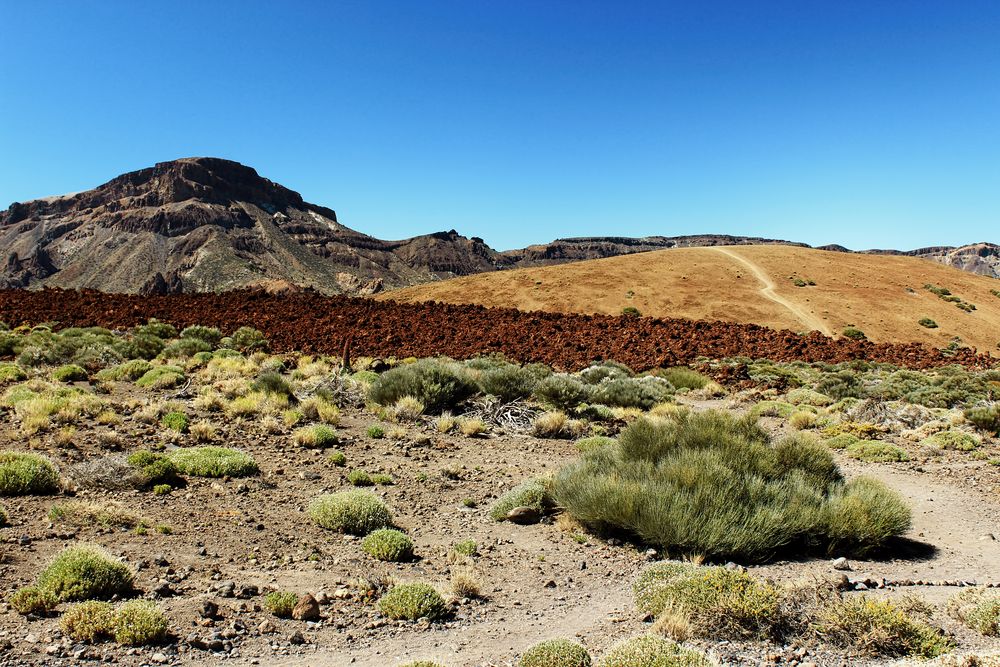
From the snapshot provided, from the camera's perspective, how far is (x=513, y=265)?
192 m

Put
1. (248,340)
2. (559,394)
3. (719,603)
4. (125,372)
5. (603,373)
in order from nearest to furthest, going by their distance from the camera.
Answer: (719,603) → (559,394) → (125,372) → (603,373) → (248,340)

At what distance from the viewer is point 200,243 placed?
5128 inches

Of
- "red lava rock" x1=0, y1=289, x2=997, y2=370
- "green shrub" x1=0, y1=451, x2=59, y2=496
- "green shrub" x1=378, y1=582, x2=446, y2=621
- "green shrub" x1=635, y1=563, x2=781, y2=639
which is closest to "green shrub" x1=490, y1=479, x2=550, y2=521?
"green shrub" x1=378, y1=582, x2=446, y2=621

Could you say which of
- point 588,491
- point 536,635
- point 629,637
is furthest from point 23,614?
point 588,491

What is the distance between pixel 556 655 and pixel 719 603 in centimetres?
143

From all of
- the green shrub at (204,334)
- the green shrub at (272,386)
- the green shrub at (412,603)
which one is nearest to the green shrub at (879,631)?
the green shrub at (412,603)

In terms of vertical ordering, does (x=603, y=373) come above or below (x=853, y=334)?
below

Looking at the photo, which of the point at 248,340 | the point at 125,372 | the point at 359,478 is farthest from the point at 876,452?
the point at 248,340

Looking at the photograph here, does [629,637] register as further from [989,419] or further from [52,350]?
[52,350]

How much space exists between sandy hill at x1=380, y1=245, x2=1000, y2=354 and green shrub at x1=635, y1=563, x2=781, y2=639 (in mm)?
30044

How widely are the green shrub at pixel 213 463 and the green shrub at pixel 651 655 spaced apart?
6244 mm

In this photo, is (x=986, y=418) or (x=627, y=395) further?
(x=627, y=395)

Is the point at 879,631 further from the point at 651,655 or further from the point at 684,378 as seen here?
the point at 684,378

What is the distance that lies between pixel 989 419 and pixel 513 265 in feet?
594
